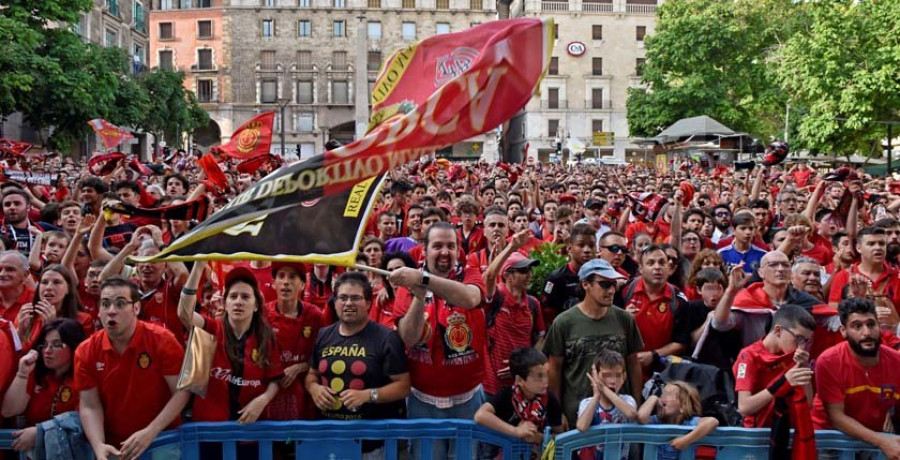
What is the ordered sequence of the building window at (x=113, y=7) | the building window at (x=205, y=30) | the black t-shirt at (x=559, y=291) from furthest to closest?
1. the building window at (x=205, y=30)
2. the building window at (x=113, y=7)
3. the black t-shirt at (x=559, y=291)

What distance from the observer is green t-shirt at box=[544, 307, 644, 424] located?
5.11 meters

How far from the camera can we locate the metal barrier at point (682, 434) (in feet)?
14.4

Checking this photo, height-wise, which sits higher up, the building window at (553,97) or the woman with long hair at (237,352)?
the building window at (553,97)

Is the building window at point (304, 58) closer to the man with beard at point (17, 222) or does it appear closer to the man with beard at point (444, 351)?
the man with beard at point (17, 222)

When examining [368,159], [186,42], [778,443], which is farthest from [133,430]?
[186,42]

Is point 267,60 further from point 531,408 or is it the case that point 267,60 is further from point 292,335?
point 531,408

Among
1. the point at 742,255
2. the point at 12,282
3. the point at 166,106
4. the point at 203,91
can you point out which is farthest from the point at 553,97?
the point at 12,282

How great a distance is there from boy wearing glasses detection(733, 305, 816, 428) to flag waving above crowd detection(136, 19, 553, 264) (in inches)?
68.4

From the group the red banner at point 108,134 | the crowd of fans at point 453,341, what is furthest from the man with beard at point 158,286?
the red banner at point 108,134

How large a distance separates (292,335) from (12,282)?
191 cm

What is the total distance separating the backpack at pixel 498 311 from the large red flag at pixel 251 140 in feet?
28.3

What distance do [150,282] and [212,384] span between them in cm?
170

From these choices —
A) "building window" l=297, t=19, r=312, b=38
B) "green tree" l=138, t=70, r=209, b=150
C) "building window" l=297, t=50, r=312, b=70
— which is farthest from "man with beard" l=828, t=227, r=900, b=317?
"building window" l=297, t=19, r=312, b=38

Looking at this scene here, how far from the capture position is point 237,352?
491 centimetres
